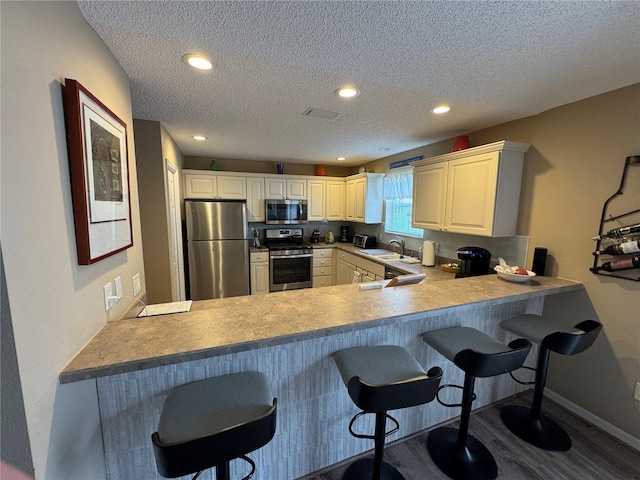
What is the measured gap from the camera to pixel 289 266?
434cm

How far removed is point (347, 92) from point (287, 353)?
173 centimetres

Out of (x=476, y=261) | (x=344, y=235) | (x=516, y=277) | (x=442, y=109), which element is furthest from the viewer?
(x=344, y=235)

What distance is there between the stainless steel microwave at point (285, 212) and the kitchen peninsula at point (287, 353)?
8.87ft

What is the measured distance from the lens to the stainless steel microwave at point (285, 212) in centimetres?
438

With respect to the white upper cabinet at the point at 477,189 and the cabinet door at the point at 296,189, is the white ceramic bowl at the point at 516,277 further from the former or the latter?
the cabinet door at the point at 296,189

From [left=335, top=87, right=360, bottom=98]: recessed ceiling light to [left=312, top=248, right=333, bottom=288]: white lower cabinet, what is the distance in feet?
9.54

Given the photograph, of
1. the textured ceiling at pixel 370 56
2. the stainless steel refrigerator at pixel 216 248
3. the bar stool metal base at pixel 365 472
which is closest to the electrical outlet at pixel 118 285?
the textured ceiling at pixel 370 56

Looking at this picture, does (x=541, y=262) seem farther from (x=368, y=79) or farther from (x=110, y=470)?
(x=110, y=470)

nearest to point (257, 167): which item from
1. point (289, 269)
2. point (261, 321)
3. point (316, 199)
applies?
point (316, 199)

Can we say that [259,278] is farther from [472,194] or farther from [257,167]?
[472,194]

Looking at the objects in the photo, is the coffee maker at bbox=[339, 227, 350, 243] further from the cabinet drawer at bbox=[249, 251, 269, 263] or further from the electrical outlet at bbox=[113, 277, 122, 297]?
the electrical outlet at bbox=[113, 277, 122, 297]

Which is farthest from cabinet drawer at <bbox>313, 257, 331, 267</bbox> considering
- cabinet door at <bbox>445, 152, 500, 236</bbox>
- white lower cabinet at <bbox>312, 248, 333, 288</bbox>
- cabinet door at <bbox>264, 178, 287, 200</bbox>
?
cabinet door at <bbox>445, 152, 500, 236</bbox>

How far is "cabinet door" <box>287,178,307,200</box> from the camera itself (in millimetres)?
4520

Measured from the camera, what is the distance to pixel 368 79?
1.66m
